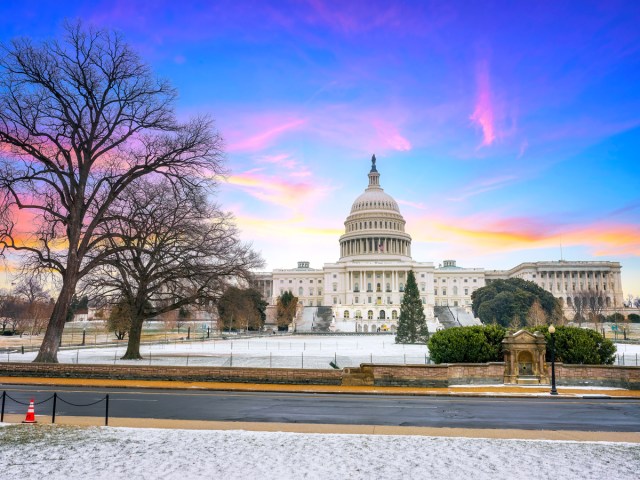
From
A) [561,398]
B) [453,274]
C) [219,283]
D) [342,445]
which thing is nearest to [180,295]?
[219,283]

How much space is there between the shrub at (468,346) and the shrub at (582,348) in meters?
2.34

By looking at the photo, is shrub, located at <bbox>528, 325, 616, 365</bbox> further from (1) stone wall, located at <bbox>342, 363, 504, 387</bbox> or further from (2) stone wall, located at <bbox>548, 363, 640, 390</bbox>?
(1) stone wall, located at <bbox>342, 363, 504, 387</bbox>

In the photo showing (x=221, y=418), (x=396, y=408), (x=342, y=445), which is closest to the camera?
(x=342, y=445)

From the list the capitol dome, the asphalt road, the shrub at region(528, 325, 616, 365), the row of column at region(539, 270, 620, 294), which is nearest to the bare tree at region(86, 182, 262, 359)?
the asphalt road

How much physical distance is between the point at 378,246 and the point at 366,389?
504ft

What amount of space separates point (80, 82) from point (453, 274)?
164 meters

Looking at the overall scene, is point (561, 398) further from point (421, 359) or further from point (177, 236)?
point (177, 236)

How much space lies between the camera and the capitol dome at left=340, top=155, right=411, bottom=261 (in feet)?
582

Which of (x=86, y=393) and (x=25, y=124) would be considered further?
(x=25, y=124)

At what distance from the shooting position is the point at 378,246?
17625 centimetres

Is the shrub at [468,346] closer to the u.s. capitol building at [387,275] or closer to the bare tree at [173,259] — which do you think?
the bare tree at [173,259]

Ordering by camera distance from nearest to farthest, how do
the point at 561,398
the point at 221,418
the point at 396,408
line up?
the point at 221,418
the point at 396,408
the point at 561,398

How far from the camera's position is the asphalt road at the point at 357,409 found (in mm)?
16078

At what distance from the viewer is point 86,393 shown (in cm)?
2219
